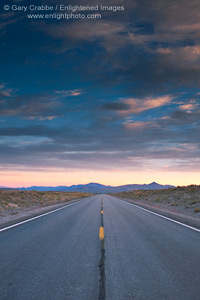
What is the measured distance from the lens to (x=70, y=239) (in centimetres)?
785

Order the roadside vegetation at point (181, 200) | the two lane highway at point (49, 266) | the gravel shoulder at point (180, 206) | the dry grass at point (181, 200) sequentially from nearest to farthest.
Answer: the two lane highway at point (49, 266)
the gravel shoulder at point (180, 206)
the roadside vegetation at point (181, 200)
the dry grass at point (181, 200)

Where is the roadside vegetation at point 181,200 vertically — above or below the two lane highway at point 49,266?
above

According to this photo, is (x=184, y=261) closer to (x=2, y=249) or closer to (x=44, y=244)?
(x=44, y=244)

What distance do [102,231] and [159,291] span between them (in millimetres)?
5571

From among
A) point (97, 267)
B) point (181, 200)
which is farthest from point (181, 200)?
point (97, 267)

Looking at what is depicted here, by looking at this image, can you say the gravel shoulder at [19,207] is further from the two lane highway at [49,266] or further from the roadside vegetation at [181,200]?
the roadside vegetation at [181,200]

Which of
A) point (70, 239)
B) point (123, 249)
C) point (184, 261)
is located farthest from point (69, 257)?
point (184, 261)

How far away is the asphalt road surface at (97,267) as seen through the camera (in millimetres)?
3826

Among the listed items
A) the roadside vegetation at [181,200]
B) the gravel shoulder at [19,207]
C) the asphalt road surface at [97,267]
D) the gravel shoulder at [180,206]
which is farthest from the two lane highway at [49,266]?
the roadside vegetation at [181,200]

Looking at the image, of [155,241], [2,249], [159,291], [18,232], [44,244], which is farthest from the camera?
[18,232]

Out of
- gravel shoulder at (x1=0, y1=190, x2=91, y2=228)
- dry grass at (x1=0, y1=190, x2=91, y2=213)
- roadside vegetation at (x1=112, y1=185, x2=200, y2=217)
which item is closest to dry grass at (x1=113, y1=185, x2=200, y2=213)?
roadside vegetation at (x1=112, y1=185, x2=200, y2=217)

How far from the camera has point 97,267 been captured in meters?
5.04

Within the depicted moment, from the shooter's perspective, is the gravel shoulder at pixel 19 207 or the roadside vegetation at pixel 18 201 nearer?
the gravel shoulder at pixel 19 207

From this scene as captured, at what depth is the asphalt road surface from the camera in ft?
12.6
